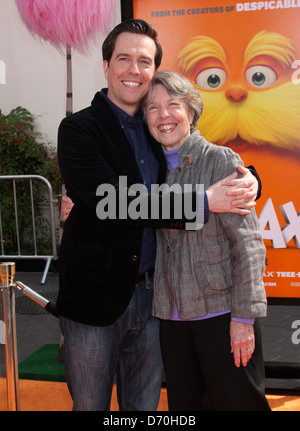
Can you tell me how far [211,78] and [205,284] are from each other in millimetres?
1916

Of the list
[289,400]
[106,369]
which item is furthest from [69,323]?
[289,400]

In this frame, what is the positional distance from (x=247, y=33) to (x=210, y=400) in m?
2.38

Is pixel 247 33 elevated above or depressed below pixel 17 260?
above

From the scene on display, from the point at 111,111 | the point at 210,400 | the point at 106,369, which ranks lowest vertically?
the point at 210,400

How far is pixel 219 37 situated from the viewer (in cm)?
313

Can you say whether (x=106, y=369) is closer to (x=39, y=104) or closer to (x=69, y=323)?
(x=69, y=323)

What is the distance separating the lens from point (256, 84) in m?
3.17

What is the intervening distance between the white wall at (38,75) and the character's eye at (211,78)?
13.2ft

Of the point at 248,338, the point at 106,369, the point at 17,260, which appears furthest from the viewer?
the point at 17,260

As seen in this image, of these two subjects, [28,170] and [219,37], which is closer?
[219,37]

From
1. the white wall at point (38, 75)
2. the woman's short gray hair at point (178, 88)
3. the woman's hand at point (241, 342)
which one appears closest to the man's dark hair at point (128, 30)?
the woman's short gray hair at point (178, 88)

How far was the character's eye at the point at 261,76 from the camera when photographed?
10.3 feet

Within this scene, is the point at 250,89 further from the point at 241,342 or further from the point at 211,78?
the point at 241,342

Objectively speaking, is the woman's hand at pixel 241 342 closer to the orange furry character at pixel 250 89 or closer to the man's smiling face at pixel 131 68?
the man's smiling face at pixel 131 68
